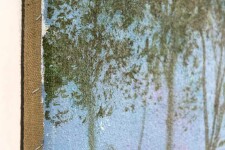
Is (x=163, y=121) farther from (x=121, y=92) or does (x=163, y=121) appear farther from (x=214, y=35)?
(x=214, y=35)

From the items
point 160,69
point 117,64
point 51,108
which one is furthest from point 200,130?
point 51,108

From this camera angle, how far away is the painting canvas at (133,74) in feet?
4.27

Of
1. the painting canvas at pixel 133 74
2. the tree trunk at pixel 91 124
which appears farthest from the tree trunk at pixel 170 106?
the tree trunk at pixel 91 124

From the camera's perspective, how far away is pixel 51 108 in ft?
4.24

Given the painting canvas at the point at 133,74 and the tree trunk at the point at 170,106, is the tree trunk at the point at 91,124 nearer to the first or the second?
the painting canvas at the point at 133,74

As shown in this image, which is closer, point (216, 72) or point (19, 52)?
point (19, 52)

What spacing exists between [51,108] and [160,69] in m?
0.38
